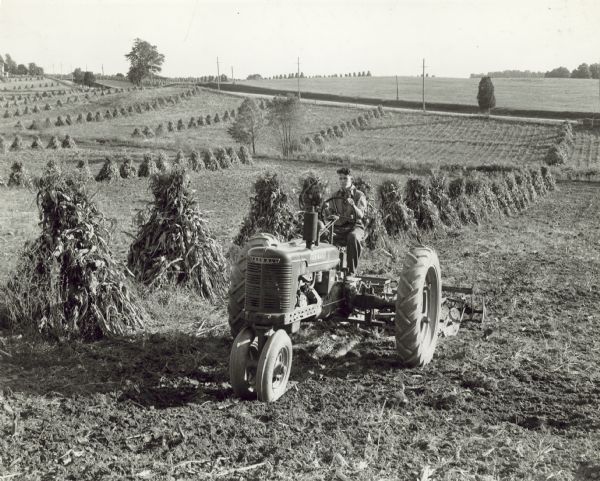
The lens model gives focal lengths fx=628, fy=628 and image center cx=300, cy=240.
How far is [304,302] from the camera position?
6879mm

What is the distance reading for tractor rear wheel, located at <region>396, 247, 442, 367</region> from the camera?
6.98 metres

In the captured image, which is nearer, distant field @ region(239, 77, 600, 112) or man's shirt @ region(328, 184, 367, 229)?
man's shirt @ region(328, 184, 367, 229)

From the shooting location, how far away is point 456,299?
8992 mm

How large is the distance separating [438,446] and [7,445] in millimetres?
3610

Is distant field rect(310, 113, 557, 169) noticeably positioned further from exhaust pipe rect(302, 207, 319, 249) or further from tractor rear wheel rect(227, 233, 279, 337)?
exhaust pipe rect(302, 207, 319, 249)

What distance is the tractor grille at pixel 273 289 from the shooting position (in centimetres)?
638

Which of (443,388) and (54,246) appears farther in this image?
(54,246)

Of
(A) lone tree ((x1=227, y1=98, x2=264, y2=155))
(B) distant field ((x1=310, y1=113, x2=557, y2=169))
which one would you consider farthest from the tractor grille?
(A) lone tree ((x1=227, y1=98, x2=264, y2=155))

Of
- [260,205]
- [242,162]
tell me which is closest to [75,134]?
[242,162]

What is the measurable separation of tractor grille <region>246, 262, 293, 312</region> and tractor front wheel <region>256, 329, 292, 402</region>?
0.90 feet

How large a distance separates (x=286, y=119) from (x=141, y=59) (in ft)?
119

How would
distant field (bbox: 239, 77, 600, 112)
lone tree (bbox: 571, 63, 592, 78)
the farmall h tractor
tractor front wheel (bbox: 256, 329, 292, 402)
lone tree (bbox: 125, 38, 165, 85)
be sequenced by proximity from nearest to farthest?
tractor front wheel (bbox: 256, 329, 292, 402), the farmall h tractor, distant field (bbox: 239, 77, 600, 112), lone tree (bbox: 125, 38, 165, 85), lone tree (bbox: 571, 63, 592, 78)

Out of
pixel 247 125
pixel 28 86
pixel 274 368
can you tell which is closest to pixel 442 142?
pixel 247 125

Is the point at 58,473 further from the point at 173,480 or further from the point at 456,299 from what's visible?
the point at 456,299
